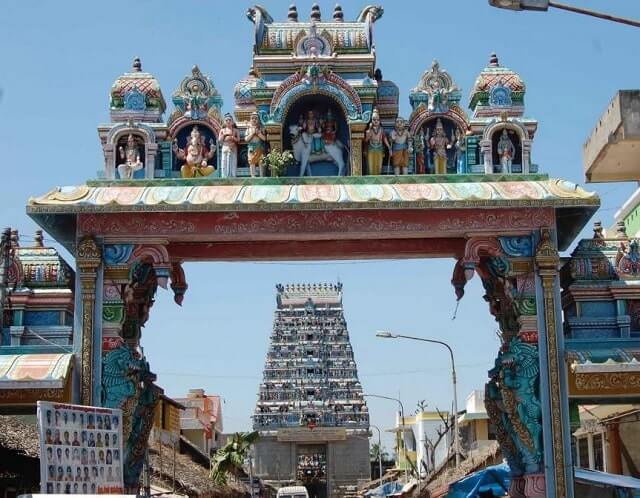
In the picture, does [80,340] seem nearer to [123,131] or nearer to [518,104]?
[123,131]

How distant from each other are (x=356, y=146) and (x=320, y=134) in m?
0.73

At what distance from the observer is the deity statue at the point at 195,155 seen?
62.6 feet

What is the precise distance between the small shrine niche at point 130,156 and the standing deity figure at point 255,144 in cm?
180

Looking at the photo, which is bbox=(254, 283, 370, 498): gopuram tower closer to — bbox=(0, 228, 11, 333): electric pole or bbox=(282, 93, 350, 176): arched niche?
bbox=(282, 93, 350, 176): arched niche

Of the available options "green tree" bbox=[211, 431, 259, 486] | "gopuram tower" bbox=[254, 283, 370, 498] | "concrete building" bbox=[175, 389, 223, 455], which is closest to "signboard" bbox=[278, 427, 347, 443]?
"gopuram tower" bbox=[254, 283, 370, 498]

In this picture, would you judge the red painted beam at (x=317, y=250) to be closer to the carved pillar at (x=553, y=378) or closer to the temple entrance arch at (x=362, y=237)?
the temple entrance arch at (x=362, y=237)

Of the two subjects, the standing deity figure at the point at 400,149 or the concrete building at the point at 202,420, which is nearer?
the standing deity figure at the point at 400,149

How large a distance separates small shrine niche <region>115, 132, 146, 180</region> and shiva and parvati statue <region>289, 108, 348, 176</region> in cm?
259

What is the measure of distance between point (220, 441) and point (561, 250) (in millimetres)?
50653

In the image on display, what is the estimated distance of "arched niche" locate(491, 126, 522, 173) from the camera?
18.9m

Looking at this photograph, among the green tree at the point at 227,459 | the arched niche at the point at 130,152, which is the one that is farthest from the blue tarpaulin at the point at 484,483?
the green tree at the point at 227,459

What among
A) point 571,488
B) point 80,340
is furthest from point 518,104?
point 80,340

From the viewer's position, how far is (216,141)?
19.3 meters

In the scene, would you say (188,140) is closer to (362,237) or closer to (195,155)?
(195,155)
